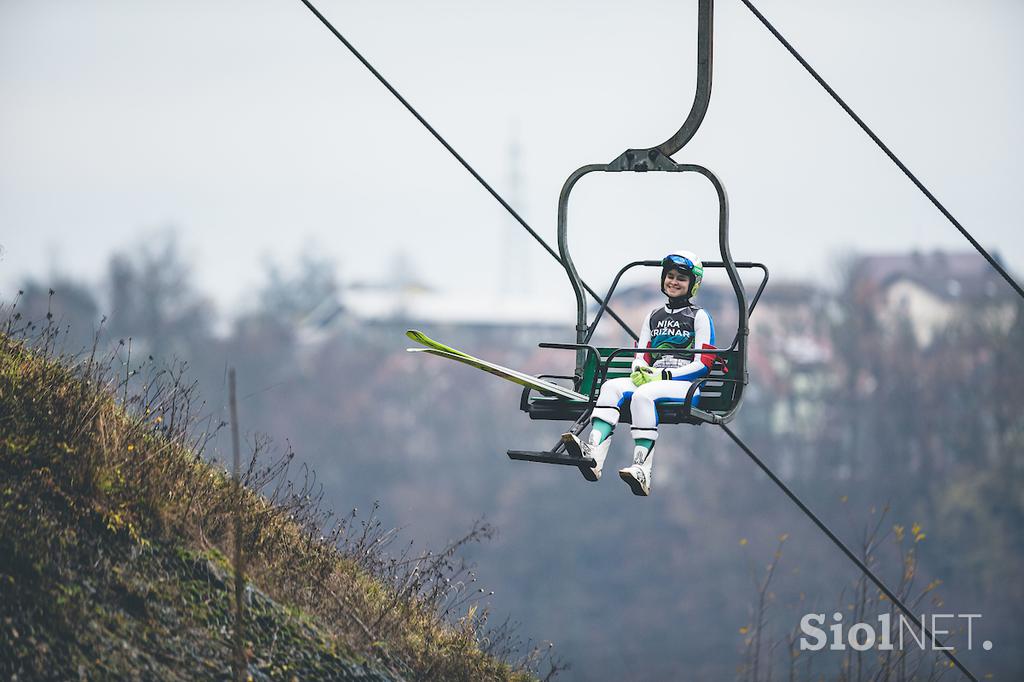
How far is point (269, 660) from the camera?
8.62 meters

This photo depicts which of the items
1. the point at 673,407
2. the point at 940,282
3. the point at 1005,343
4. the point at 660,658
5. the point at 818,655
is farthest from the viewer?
the point at 940,282

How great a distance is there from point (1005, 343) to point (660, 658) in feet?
56.5

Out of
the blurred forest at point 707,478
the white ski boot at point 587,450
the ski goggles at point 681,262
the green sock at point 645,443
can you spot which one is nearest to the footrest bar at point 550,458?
the white ski boot at point 587,450

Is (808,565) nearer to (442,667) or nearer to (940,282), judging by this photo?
(940,282)

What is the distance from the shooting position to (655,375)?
28.5 feet

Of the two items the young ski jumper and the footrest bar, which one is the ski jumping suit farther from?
the footrest bar

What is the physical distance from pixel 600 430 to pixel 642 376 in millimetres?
423

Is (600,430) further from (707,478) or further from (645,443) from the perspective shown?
(707,478)

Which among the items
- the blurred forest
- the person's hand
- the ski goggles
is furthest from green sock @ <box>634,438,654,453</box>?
the blurred forest

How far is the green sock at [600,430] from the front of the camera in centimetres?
838

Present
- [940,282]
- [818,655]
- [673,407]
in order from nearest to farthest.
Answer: [673,407] → [818,655] → [940,282]

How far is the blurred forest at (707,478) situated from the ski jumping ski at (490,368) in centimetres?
3764

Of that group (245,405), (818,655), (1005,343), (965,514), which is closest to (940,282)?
(1005,343)

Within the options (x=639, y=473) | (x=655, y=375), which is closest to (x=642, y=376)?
(x=655, y=375)
